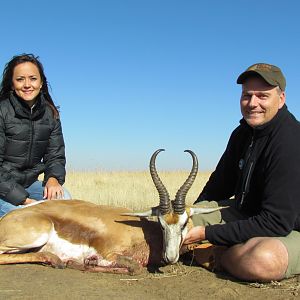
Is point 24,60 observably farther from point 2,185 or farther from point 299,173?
point 299,173

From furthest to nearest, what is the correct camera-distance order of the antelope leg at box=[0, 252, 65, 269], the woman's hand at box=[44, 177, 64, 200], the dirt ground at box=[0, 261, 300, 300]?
1. the woman's hand at box=[44, 177, 64, 200]
2. the antelope leg at box=[0, 252, 65, 269]
3. the dirt ground at box=[0, 261, 300, 300]

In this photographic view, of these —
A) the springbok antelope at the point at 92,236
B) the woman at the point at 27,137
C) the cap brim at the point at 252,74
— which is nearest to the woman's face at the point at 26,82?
the woman at the point at 27,137

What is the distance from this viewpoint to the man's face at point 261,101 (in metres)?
5.29

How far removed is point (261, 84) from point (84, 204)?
2.77 m

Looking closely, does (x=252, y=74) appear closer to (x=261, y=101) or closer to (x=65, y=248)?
(x=261, y=101)

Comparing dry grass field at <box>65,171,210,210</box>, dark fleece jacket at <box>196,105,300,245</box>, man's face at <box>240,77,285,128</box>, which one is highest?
man's face at <box>240,77,285,128</box>

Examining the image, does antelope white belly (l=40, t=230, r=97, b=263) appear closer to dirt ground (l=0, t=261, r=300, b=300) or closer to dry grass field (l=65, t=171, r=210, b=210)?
dirt ground (l=0, t=261, r=300, b=300)

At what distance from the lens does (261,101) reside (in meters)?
5.33

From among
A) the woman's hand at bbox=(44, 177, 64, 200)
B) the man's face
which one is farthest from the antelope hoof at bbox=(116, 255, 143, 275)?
the man's face

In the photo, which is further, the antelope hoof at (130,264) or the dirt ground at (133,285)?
the antelope hoof at (130,264)

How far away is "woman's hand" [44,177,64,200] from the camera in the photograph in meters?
7.10

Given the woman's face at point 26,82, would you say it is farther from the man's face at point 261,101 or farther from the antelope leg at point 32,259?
the man's face at point 261,101

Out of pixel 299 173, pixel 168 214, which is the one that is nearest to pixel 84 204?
pixel 168 214

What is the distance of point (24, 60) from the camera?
23.5 feet
